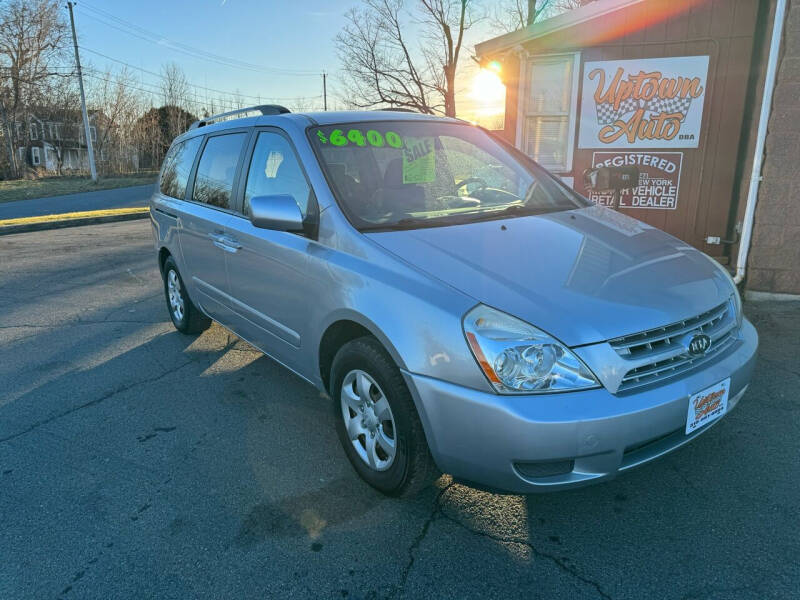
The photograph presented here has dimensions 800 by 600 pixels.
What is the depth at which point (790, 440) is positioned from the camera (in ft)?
10.1

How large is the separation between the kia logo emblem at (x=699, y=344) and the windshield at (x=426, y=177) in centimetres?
118

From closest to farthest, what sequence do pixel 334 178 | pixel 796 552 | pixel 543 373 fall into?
pixel 543 373, pixel 796 552, pixel 334 178

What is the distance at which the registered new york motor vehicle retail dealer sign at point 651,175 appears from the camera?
7.10 meters

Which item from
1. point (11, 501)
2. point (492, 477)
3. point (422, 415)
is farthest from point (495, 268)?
point (11, 501)

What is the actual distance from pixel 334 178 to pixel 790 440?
286cm

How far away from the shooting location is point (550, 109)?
7.62m

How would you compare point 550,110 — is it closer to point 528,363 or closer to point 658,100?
point 658,100

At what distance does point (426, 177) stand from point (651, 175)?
5.09m

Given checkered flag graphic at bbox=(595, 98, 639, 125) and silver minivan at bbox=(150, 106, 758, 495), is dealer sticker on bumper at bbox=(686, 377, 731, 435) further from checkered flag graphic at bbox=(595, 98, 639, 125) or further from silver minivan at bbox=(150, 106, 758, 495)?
checkered flag graphic at bbox=(595, 98, 639, 125)

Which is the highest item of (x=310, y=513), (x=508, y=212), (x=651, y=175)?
(x=651, y=175)

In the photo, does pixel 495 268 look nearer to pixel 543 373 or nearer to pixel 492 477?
pixel 543 373

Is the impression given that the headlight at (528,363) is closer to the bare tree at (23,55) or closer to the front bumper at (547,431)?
the front bumper at (547,431)

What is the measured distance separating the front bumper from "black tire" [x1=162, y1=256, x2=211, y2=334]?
123 inches

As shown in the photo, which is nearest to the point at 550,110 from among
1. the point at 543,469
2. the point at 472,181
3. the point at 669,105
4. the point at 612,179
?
the point at 669,105
